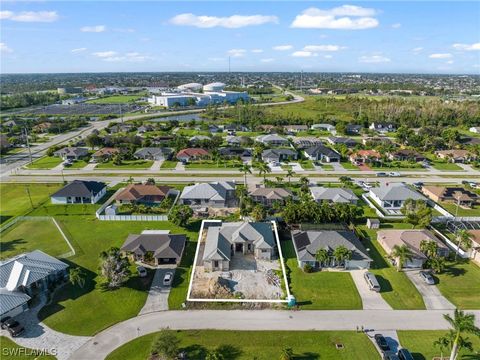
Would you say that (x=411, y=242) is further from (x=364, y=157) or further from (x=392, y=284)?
(x=364, y=157)

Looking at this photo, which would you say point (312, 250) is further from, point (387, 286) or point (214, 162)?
point (214, 162)

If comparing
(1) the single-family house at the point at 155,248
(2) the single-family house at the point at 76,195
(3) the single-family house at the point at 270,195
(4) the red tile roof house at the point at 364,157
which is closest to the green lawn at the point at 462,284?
(3) the single-family house at the point at 270,195

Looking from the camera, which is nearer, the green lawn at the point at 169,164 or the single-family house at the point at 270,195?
the single-family house at the point at 270,195

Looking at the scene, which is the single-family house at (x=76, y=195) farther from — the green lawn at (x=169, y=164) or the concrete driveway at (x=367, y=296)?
the concrete driveway at (x=367, y=296)

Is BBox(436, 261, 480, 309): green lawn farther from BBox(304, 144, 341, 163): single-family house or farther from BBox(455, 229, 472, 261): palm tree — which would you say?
BBox(304, 144, 341, 163): single-family house

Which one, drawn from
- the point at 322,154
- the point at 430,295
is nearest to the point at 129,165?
the point at 322,154
